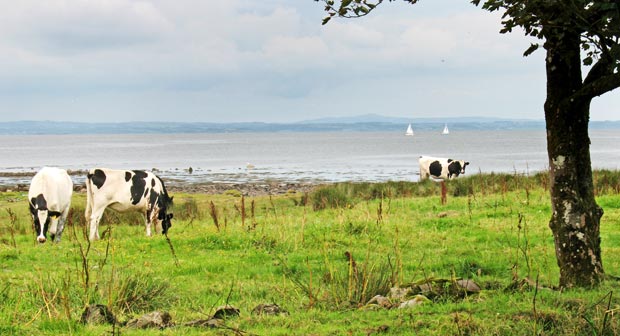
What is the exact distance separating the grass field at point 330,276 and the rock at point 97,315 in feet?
0.42

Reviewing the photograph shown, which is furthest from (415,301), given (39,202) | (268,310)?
(39,202)

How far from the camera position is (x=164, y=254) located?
509 inches

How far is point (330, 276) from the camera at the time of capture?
9.19 metres

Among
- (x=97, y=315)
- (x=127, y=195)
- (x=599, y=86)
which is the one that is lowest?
(x=97, y=315)

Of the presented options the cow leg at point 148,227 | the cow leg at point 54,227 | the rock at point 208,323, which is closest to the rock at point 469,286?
the rock at point 208,323

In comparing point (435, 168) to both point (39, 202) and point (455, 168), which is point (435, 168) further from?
point (39, 202)

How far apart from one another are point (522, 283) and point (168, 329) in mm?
4193

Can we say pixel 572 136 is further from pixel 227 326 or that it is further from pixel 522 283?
pixel 227 326

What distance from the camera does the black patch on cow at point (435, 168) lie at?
37.2m

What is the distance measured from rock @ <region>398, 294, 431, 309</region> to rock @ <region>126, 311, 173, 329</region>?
2506 mm

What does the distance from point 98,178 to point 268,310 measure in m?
11.0

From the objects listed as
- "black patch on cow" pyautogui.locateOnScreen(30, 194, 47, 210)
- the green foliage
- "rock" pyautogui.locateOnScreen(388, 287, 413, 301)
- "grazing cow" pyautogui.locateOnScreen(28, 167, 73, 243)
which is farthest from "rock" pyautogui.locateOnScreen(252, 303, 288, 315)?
"black patch on cow" pyautogui.locateOnScreen(30, 194, 47, 210)

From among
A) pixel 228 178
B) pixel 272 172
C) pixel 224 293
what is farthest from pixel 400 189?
pixel 272 172

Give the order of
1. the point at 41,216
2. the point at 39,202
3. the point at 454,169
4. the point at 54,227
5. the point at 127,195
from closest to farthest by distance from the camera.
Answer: the point at 41,216 → the point at 39,202 → the point at 54,227 → the point at 127,195 → the point at 454,169
